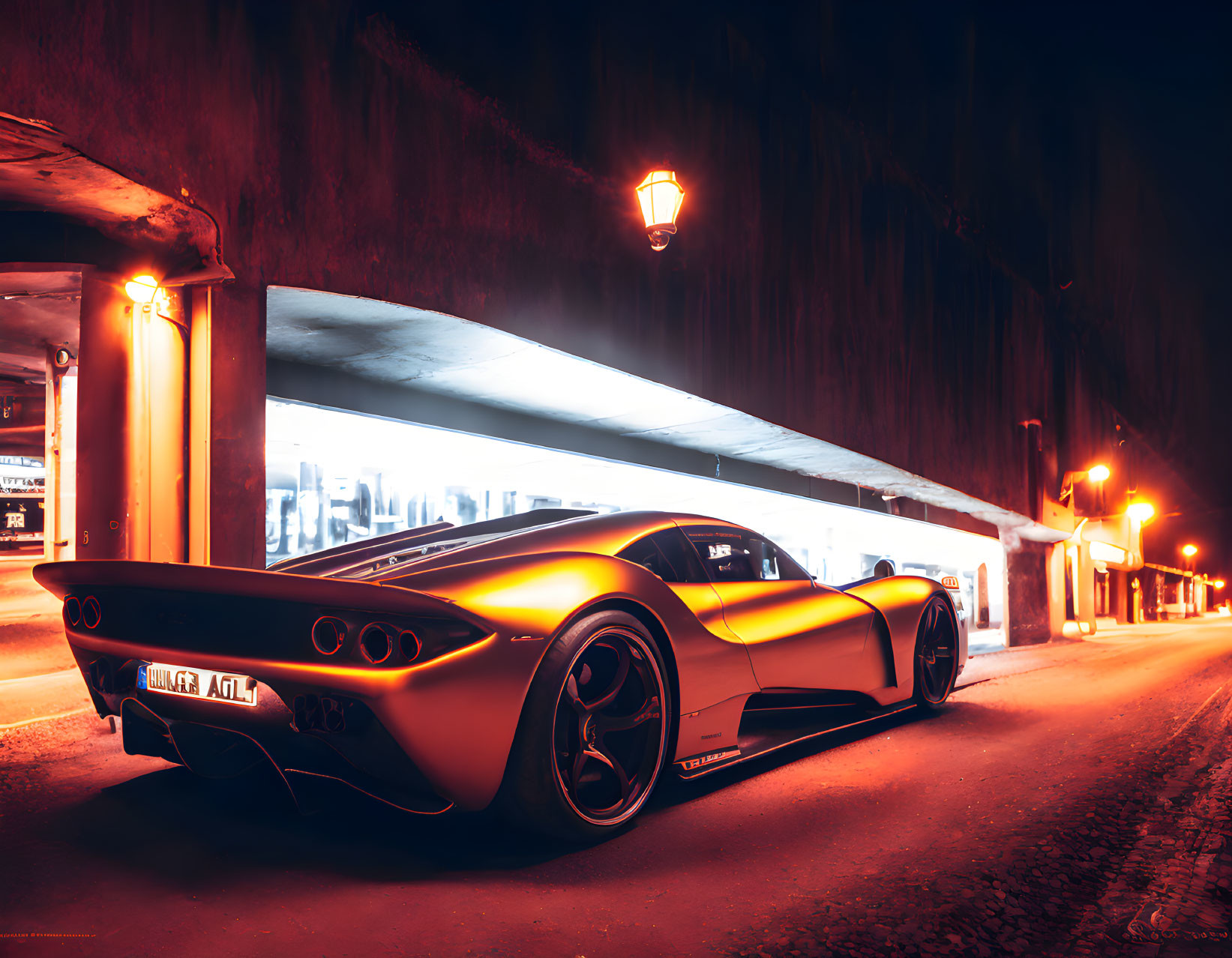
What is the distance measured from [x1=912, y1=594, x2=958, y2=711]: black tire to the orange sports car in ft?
5.34

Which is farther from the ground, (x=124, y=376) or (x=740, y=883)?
(x=124, y=376)

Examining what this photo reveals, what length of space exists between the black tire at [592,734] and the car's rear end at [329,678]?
0.30 feet

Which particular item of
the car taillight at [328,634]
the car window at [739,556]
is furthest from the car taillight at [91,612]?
the car window at [739,556]

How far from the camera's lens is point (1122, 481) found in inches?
1033

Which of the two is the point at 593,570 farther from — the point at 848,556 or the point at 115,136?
the point at 848,556

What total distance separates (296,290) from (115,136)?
1145mm

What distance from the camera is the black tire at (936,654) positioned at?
452 cm

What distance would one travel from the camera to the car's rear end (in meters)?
2.04

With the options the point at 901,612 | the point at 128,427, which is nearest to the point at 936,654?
the point at 901,612

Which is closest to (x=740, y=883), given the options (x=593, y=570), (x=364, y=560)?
(x=593, y=570)

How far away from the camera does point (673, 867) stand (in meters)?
2.26

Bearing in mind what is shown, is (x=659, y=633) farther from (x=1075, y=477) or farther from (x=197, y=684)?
(x=1075, y=477)

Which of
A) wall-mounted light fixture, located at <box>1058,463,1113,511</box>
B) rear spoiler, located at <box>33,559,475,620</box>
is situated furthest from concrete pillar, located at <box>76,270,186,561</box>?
wall-mounted light fixture, located at <box>1058,463,1113,511</box>

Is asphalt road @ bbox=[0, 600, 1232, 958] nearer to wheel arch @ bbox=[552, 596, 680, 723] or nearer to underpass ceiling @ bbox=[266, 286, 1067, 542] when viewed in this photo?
Result: wheel arch @ bbox=[552, 596, 680, 723]
